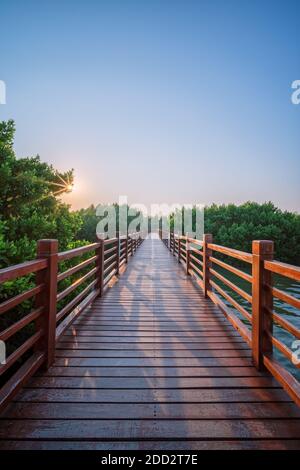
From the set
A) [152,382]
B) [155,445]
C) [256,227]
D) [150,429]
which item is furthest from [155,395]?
[256,227]

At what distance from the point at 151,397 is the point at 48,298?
130 centimetres

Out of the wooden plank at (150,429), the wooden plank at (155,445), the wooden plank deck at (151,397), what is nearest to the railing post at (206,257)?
the wooden plank deck at (151,397)

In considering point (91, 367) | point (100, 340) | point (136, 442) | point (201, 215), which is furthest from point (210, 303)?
point (201, 215)

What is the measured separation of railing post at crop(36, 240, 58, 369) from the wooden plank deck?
0.71 feet

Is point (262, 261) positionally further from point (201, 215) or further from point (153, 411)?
point (201, 215)

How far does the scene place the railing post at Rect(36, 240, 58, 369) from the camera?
99.1 inches

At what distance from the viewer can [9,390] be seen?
6.57ft

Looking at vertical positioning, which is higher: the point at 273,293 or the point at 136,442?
the point at 273,293

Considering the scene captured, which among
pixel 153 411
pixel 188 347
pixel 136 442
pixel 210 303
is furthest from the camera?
pixel 210 303

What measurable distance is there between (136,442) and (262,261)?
1.83m

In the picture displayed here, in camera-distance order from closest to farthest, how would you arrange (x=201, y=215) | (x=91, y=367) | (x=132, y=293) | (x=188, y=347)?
1. (x=91, y=367)
2. (x=188, y=347)
3. (x=132, y=293)
4. (x=201, y=215)

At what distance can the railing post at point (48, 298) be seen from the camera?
2518 mm

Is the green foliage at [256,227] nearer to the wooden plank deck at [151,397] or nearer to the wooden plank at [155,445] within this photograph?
the wooden plank deck at [151,397]

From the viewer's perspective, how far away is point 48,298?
8.30 ft
